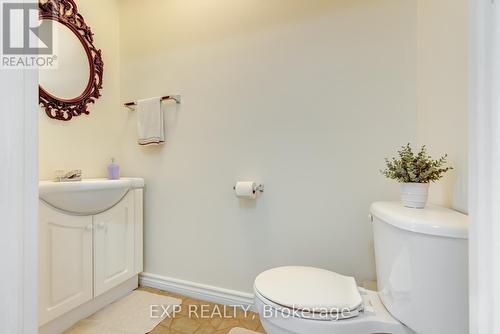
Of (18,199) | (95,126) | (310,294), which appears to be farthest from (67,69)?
(310,294)

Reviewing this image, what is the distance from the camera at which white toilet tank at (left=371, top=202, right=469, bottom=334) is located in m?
0.73

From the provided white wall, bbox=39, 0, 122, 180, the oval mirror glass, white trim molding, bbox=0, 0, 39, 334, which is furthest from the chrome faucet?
white trim molding, bbox=0, 0, 39, 334

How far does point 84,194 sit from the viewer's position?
1.33 m

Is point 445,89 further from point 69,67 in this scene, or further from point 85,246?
point 69,67

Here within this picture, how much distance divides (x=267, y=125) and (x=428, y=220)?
3.13 feet

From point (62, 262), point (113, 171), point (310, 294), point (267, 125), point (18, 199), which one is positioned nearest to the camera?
point (18, 199)

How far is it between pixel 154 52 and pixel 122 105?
1.59 ft

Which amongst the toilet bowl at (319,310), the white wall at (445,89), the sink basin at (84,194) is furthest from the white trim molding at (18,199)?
the white wall at (445,89)

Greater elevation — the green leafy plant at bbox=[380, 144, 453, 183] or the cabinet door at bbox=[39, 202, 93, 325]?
the green leafy plant at bbox=[380, 144, 453, 183]

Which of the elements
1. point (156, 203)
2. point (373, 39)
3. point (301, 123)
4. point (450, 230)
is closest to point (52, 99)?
point (156, 203)

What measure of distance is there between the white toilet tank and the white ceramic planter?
5 cm

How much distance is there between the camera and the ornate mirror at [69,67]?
149 centimetres

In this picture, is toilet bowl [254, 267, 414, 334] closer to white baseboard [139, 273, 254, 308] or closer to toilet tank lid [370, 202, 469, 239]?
toilet tank lid [370, 202, 469, 239]

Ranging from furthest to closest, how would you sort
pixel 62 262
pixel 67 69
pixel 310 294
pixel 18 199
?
pixel 67 69 < pixel 62 262 < pixel 310 294 < pixel 18 199
